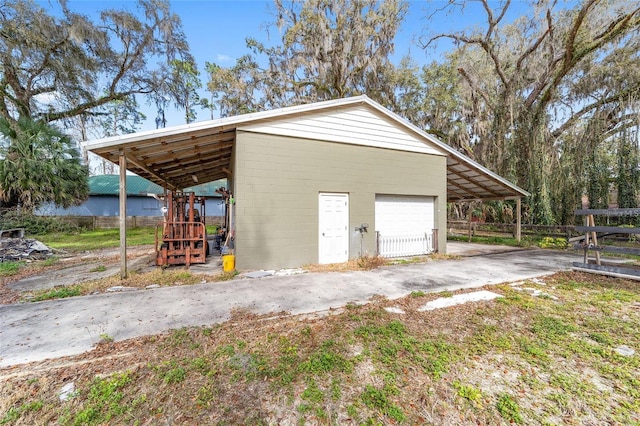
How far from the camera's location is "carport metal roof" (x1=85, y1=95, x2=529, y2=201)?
535 centimetres

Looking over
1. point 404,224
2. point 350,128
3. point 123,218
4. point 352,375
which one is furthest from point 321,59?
point 352,375

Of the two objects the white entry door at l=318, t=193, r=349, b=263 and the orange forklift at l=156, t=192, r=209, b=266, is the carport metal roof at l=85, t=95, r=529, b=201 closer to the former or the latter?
the orange forklift at l=156, t=192, r=209, b=266

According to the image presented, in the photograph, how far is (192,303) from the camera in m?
4.07

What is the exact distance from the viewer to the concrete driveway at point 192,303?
9.81 ft

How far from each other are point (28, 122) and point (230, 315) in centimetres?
1687

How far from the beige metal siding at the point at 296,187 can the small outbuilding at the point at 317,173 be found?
0.08ft

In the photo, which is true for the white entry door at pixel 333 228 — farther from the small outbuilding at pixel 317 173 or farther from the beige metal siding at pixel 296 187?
the beige metal siding at pixel 296 187

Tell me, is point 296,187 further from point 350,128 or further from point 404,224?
point 404,224

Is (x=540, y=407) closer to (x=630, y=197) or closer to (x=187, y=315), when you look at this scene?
(x=187, y=315)

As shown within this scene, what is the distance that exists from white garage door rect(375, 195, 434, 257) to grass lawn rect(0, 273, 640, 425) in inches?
179

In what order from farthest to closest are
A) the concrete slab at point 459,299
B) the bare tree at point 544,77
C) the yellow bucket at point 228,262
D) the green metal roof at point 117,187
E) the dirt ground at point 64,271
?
the green metal roof at point 117,187
the bare tree at point 544,77
the yellow bucket at point 228,262
the dirt ground at point 64,271
the concrete slab at point 459,299

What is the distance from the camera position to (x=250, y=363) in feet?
8.07

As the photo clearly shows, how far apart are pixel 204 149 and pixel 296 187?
2.98 metres

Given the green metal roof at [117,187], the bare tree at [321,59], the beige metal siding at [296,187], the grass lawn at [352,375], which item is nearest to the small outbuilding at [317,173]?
the beige metal siding at [296,187]
